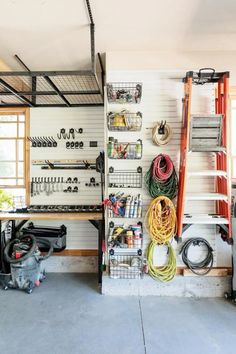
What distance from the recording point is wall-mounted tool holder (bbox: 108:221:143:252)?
10.7ft

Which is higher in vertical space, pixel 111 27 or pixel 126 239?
pixel 111 27

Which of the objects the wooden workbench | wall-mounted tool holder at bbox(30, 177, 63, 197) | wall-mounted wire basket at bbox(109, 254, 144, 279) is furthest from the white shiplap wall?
wall-mounted tool holder at bbox(30, 177, 63, 197)

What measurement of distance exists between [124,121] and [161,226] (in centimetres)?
142

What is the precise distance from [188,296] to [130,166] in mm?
1825

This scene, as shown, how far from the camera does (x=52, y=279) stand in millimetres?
3783

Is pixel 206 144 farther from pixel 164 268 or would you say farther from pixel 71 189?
→ pixel 71 189

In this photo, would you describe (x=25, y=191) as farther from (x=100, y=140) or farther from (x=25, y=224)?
(x=100, y=140)

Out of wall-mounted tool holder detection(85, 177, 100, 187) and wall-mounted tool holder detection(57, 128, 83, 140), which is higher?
wall-mounted tool holder detection(57, 128, 83, 140)

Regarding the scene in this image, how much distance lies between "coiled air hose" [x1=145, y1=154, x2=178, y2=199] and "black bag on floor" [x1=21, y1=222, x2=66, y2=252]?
1.69 meters

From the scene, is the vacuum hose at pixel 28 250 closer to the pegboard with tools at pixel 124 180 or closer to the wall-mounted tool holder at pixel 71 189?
the wall-mounted tool holder at pixel 71 189

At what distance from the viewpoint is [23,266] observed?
330 centimetres

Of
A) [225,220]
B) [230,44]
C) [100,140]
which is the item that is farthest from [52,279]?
[230,44]

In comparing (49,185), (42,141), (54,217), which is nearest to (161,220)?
(54,217)

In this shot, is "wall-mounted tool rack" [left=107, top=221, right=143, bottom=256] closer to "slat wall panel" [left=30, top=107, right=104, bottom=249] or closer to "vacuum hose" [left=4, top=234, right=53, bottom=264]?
"vacuum hose" [left=4, top=234, right=53, bottom=264]
